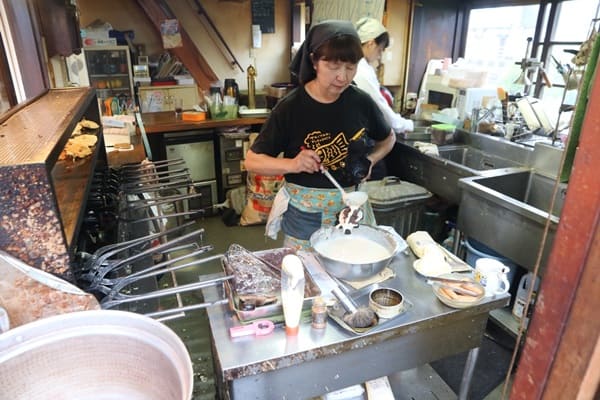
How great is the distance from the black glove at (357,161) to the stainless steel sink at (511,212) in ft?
2.64

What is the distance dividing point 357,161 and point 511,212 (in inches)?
36.2

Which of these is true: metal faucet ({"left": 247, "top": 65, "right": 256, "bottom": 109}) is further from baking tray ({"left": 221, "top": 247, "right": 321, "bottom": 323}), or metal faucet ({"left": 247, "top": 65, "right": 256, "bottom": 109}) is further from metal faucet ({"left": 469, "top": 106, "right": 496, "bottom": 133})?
baking tray ({"left": 221, "top": 247, "right": 321, "bottom": 323})

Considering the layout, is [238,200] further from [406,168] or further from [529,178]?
[529,178]

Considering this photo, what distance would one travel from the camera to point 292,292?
1.05 metres

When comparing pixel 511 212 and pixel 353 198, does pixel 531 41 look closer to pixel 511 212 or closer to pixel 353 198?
pixel 511 212

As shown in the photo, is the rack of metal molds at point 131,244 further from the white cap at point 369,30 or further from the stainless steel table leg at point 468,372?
the white cap at point 369,30

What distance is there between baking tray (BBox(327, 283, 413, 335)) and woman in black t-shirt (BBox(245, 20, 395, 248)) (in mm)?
512

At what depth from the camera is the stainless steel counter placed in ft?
3.41

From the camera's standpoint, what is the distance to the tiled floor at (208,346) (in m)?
1.63

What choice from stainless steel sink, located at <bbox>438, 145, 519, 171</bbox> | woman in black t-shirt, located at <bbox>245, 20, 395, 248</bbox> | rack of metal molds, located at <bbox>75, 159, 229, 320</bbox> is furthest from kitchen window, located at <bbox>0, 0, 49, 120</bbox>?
stainless steel sink, located at <bbox>438, 145, 519, 171</bbox>

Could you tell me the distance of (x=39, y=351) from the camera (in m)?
0.79

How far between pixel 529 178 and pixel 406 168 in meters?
0.90

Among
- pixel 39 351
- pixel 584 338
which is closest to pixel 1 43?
pixel 39 351

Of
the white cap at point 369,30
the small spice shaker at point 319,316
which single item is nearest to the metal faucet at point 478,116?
the white cap at point 369,30
